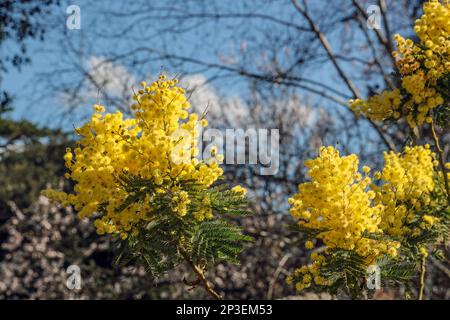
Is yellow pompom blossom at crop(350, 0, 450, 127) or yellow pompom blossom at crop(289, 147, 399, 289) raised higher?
yellow pompom blossom at crop(350, 0, 450, 127)

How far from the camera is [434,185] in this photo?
423cm

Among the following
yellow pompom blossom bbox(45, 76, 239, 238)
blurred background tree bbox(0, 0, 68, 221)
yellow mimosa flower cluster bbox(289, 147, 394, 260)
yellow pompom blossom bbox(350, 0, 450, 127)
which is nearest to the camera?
yellow pompom blossom bbox(45, 76, 239, 238)

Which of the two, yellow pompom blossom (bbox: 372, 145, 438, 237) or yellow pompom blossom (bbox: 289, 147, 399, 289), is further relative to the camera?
yellow pompom blossom (bbox: 372, 145, 438, 237)

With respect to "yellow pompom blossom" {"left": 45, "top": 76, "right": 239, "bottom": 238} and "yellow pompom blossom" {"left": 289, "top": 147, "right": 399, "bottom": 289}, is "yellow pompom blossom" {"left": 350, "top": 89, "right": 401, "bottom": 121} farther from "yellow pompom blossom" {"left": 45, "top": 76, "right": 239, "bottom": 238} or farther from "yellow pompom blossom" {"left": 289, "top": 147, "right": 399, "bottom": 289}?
"yellow pompom blossom" {"left": 45, "top": 76, "right": 239, "bottom": 238}

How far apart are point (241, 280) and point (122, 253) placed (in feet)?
24.4

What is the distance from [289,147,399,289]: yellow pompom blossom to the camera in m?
3.47

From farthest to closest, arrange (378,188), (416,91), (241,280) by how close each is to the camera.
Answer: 1. (241,280)
2. (378,188)
3. (416,91)

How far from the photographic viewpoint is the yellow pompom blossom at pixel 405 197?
151 inches

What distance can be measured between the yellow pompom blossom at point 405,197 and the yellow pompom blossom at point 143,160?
1.19 meters

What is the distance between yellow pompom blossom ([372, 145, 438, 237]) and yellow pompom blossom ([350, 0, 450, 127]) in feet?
1.05

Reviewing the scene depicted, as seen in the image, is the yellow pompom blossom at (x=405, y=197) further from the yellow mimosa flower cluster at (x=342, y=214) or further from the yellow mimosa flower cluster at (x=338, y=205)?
the yellow mimosa flower cluster at (x=338, y=205)

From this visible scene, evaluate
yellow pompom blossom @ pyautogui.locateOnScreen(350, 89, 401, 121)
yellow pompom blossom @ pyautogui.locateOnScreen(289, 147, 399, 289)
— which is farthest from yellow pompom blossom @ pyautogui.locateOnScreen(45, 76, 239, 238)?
yellow pompom blossom @ pyautogui.locateOnScreen(350, 89, 401, 121)
